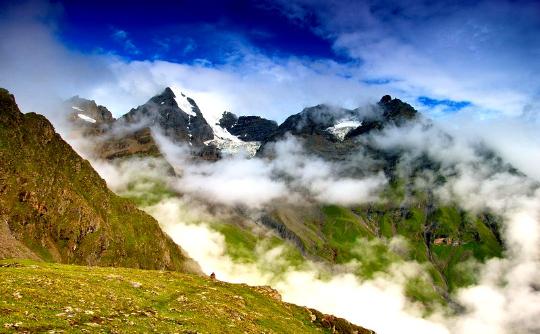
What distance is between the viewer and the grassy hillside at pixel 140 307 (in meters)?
34.8

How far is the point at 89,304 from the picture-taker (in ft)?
136

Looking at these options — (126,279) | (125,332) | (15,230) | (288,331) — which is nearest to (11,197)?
(15,230)

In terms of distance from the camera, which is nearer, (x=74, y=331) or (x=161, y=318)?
(x=74, y=331)

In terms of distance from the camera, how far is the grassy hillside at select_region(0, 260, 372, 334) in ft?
114

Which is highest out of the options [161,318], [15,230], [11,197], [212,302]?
[11,197]

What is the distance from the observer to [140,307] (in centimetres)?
4697

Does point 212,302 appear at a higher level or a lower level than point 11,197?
lower

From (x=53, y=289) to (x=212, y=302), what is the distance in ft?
72.1

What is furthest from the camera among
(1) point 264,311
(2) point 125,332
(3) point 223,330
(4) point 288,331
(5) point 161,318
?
(1) point 264,311

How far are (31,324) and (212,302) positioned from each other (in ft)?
102

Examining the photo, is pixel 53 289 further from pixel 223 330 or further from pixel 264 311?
pixel 264 311

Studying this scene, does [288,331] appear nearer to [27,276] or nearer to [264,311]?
[264,311]

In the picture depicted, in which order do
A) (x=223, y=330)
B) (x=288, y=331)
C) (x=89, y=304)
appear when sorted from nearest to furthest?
(x=89, y=304), (x=223, y=330), (x=288, y=331)

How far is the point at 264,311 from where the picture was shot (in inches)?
2662
